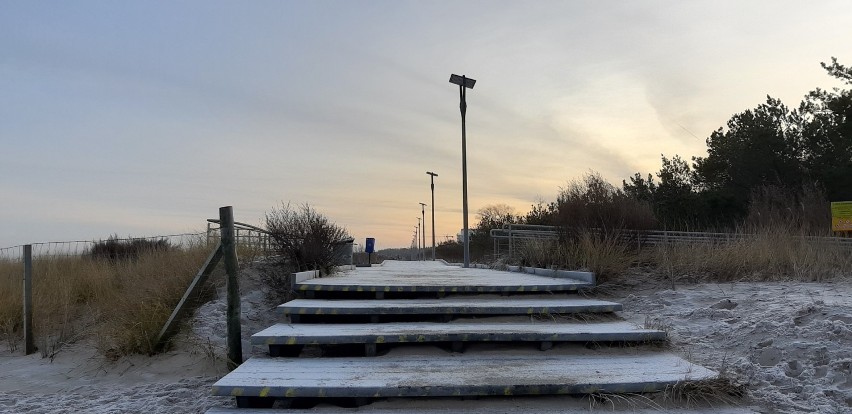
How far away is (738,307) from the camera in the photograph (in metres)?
4.99

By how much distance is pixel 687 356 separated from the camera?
13.9ft

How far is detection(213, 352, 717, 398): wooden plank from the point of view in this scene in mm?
3535

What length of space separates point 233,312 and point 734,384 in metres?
3.75

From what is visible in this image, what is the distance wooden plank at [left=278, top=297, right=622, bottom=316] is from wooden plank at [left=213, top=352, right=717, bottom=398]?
72cm

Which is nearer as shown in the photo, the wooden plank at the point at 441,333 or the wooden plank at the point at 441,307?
the wooden plank at the point at 441,333

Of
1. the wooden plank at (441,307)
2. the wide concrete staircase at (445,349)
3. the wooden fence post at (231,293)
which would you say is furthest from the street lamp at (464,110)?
the wooden fence post at (231,293)

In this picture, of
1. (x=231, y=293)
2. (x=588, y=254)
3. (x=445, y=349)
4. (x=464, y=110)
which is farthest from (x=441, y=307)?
(x=464, y=110)

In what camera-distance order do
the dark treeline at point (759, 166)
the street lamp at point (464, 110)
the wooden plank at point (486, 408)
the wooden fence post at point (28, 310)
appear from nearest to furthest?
the wooden plank at point (486, 408), the wooden fence post at point (28, 310), the street lamp at point (464, 110), the dark treeline at point (759, 166)

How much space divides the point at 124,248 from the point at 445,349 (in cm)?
1019

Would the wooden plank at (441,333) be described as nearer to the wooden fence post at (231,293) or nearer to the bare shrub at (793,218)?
the wooden fence post at (231,293)

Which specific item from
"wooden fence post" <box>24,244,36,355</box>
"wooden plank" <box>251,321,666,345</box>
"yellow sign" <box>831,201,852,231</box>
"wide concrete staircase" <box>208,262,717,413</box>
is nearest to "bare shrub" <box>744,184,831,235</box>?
"yellow sign" <box>831,201,852,231</box>

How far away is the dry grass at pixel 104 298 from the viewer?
5.24 metres

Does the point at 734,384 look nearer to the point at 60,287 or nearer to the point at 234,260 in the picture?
the point at 234,260

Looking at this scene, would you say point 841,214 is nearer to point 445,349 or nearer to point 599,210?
point 599,210
